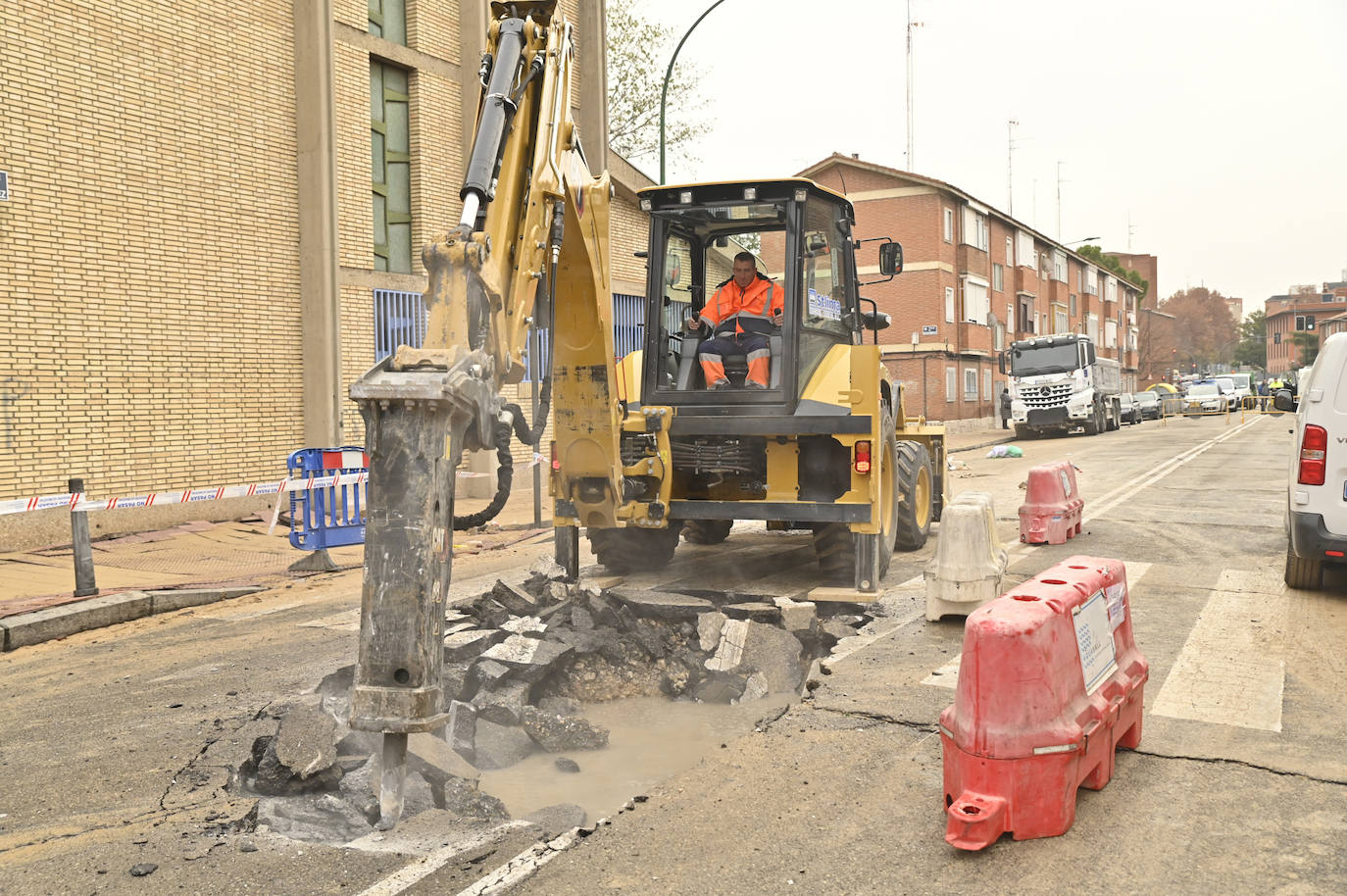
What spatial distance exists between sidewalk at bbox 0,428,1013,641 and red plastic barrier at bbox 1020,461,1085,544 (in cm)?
572

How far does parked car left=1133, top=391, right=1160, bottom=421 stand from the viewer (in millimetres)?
51031

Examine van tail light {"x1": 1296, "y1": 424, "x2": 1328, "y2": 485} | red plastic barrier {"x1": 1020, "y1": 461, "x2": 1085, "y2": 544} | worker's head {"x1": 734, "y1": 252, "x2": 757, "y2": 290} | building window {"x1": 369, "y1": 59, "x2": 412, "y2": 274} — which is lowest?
red plastic barrier {"x1": 1020, "y1": 461, "x2": 1085, "y2": 544}

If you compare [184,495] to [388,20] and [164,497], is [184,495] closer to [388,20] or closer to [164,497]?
[164,497]

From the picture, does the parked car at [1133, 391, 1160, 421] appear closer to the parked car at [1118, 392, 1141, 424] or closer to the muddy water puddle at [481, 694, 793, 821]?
the parked car at [1118, 392, 1141, 424]

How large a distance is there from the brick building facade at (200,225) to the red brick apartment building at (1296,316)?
14144cm

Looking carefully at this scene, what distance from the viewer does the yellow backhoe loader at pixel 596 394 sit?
13.7 ft

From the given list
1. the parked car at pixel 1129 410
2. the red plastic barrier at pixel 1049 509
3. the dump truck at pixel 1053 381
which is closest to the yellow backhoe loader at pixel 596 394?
the red plastic barrier at pixel 1049 509

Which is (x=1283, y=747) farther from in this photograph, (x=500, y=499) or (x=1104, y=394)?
(x=1104, y=394)

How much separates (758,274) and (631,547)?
254 cm

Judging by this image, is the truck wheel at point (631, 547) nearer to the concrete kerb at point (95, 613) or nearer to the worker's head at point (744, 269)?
the worker's head at point (744, 269)

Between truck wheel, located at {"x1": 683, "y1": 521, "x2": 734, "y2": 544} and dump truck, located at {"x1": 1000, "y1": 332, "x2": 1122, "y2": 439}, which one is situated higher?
dump truck, located at {"x1": 1000, "y1": 332, "x2": 1122, "y2": 439}

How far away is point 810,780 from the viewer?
4.52 m

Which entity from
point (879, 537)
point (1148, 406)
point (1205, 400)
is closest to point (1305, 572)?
point (879, 537)

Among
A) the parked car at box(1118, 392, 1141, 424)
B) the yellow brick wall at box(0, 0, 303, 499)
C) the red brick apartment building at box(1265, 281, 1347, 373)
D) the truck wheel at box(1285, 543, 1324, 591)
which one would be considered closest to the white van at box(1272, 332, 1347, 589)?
the truck wheel at box(1285, 543, 1324, 591)
